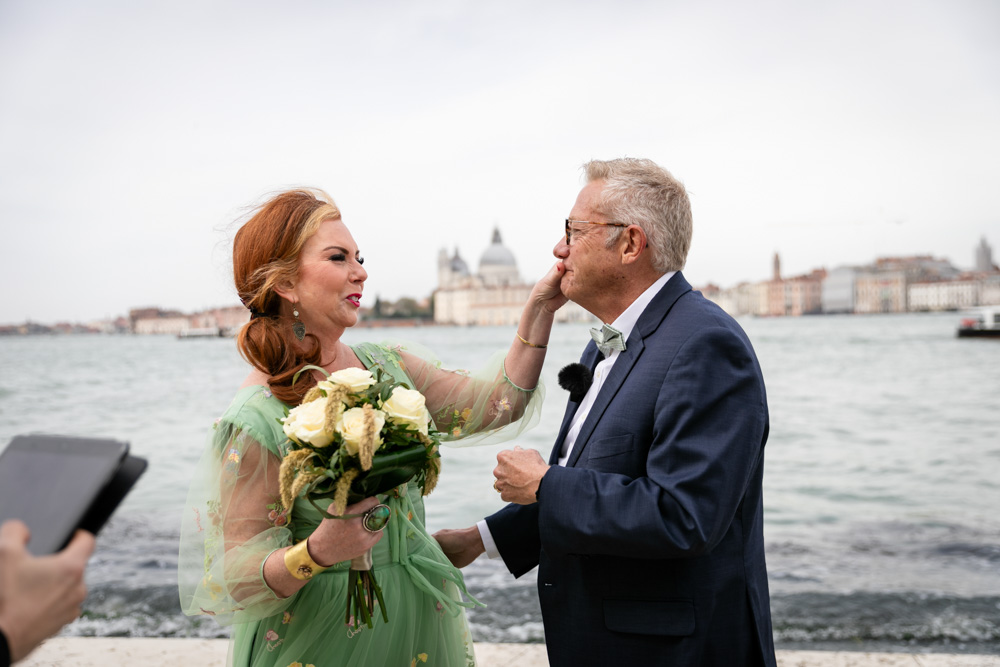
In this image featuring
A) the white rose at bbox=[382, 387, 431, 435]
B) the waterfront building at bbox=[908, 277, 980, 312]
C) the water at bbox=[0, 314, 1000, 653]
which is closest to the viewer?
the white rose at bbox=[382, 387, 431, 435]

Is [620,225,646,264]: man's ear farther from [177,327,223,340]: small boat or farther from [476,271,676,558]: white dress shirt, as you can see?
[177,327,223,340]: small boat

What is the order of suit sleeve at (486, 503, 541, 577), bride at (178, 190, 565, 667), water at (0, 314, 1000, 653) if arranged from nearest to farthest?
bride at (178, 190, 565, 667), suit sleeve at (486, 503, 541, 577), water at (0, 314, 1000, 653)

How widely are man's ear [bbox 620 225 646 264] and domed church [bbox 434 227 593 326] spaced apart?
10178 centimetres

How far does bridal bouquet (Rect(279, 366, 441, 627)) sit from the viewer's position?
1.83 m

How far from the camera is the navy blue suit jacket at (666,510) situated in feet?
6.89

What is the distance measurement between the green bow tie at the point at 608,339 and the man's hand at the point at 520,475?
0.45 m

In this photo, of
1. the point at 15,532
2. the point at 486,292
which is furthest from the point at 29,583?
the point at 486,292

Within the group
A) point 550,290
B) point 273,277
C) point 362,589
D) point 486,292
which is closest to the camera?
point 362,589

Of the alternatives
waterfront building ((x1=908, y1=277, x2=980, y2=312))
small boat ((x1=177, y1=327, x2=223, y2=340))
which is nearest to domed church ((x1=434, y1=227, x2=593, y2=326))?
waterfront building ((x1=908, y1=277, x2=980, y2=312))

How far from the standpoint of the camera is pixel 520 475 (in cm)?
229

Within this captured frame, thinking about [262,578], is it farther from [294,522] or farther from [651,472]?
[651,472]

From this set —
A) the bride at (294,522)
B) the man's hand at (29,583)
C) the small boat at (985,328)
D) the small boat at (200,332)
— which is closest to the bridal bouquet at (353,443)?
the bride at (294,522)

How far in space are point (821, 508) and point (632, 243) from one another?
31.9 feet

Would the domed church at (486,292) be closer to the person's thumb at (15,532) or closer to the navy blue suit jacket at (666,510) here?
the navy blue suit jacket at (666,510)
